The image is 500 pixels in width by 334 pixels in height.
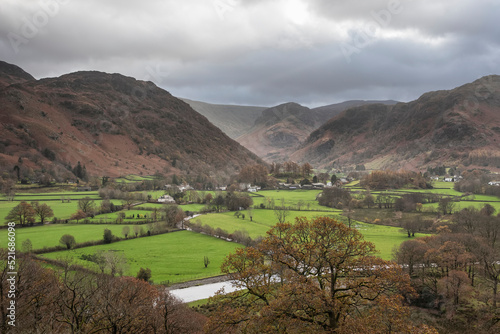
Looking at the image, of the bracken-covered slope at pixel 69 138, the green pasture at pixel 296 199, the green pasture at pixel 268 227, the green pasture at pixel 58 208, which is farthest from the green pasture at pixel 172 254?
the bracken-covered slope at pixel 69 138

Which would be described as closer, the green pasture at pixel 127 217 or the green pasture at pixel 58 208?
the green pasture at pixel 58 208

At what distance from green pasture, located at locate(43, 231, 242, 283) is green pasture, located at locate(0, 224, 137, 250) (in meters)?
3.98

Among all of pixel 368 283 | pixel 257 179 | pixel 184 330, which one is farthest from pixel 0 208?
pixel 257 179

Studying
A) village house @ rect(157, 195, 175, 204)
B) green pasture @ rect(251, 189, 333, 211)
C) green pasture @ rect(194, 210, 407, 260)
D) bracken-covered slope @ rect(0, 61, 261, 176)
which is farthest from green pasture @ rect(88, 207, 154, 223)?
bracken-covered slope @ rect(0, 61, 261, 176)

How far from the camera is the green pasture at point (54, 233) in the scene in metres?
50.0

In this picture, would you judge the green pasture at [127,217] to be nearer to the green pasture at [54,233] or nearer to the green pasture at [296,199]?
the green pasture at [54,233]

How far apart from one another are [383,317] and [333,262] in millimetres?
3466

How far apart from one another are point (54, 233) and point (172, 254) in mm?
23084

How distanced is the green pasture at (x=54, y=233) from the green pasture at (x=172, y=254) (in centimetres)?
398

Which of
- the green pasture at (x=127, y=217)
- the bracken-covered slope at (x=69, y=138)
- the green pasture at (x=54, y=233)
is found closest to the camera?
the green pasture at (x=54, y=233)

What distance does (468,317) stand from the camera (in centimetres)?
3036

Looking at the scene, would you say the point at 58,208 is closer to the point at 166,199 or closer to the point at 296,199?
the point at 166,199

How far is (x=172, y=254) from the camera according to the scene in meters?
51.0

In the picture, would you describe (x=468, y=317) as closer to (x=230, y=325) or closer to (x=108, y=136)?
(x=230, y=325)
